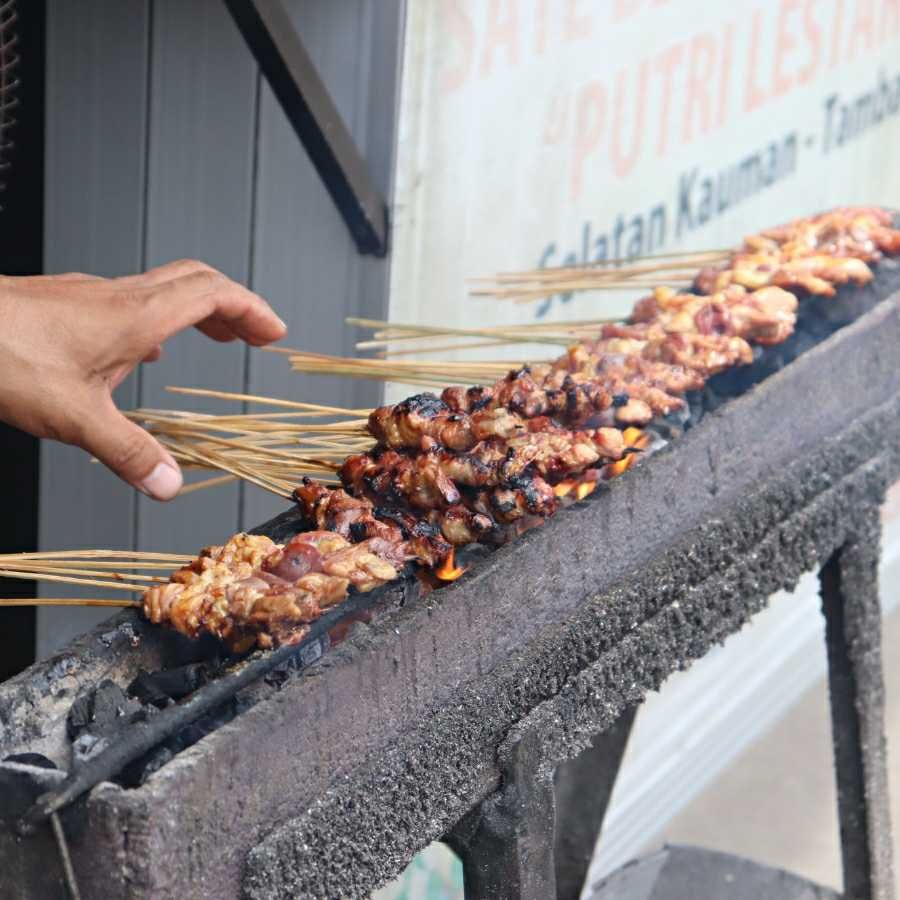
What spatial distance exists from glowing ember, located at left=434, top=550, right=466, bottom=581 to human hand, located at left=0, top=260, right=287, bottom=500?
0.44 meters

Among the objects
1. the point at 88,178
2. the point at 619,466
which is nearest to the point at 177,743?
the point at 619,466

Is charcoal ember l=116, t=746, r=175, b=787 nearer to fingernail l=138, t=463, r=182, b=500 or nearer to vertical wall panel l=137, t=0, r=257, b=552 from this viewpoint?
fingernail l=138, t=463, r=182, b=500

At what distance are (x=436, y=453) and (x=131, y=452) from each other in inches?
21.6

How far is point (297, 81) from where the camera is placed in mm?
3441

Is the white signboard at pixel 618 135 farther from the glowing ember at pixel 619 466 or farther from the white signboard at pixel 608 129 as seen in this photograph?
the glowing ember at pixel 619 466

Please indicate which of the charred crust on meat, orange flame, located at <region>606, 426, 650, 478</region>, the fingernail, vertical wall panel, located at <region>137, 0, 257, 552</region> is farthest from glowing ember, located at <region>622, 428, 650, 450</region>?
vertical wall panel, located at <region>137, 0, 257, 552</region>

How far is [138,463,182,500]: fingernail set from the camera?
201 centimetres

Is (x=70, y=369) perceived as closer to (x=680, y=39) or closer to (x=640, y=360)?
(x=640, y=360)

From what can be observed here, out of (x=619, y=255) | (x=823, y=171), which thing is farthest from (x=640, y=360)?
(x=823, y=171)

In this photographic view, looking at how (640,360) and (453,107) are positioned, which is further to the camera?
(453,107)

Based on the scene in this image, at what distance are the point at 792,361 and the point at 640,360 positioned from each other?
36 centimetres

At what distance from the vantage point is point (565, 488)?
237cm

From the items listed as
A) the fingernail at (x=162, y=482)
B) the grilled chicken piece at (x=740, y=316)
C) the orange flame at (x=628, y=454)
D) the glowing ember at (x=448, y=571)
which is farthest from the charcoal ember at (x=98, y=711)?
the grilled chicken piece at (x=740, y=316)

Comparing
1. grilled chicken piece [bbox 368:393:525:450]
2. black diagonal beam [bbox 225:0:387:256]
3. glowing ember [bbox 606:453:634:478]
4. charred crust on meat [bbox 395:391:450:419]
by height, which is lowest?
glowing ember [bbox 606:453:634:478]
